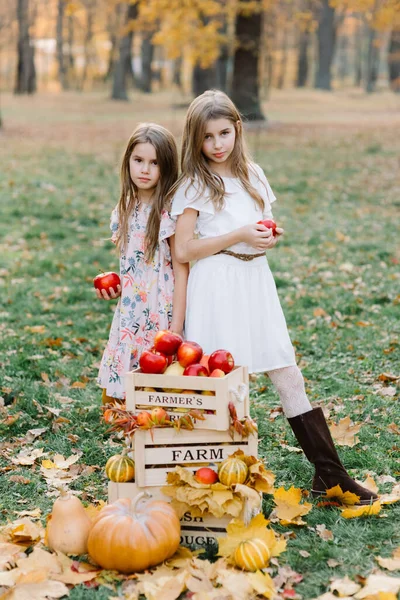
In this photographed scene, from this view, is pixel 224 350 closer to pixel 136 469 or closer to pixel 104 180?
pixel 136 469

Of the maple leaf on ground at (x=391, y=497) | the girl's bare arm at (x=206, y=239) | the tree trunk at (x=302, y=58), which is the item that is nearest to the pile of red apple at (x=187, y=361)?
the girl's bare arm at (x=206, y=239)

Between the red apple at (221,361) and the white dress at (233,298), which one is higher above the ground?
the white dress at (233,298)

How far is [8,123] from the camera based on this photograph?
23.7 metres

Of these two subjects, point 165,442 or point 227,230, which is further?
point 227,230

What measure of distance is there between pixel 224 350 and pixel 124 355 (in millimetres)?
871

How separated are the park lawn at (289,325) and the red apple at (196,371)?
818 millimetres

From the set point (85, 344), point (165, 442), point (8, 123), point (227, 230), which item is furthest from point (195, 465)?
point (8, 123)

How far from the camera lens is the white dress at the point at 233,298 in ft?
12.0

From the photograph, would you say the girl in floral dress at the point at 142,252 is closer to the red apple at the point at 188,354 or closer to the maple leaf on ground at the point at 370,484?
the red apple at the point at 188,354

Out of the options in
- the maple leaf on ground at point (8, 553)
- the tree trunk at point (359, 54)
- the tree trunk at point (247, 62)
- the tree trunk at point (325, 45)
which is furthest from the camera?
the tree trunk at point (359, 54)

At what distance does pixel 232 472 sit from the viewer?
10.6 feet

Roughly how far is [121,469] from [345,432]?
163 cm

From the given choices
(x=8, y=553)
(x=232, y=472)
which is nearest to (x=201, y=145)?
(x=232, y=472)

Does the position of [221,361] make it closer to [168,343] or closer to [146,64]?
[168,343]
